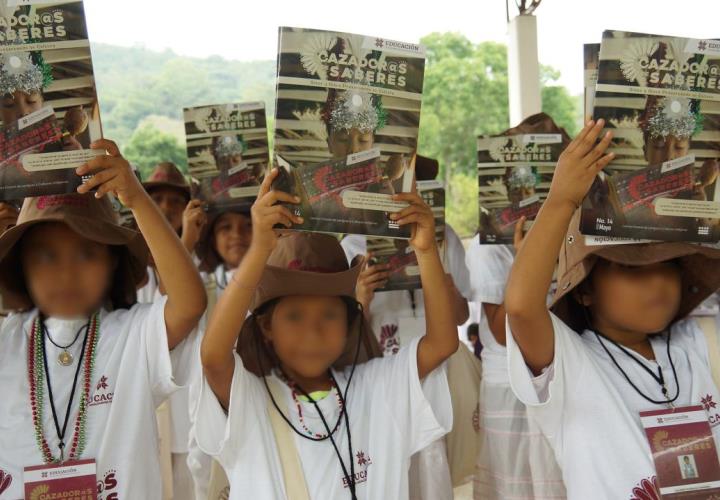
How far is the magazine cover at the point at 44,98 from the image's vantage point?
1.85 meters

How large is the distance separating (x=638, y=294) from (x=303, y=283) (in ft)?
3.30

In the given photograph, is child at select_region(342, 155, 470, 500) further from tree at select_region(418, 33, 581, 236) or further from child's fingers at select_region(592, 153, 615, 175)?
tree at select_region(418, 33, 581, 236)

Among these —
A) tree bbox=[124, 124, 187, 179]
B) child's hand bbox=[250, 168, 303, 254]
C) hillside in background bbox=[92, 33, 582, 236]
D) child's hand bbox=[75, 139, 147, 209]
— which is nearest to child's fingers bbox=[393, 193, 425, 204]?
child's hand bbox=[250, 168, 303, 254]

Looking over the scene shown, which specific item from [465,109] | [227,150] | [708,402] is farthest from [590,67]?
[465,109]

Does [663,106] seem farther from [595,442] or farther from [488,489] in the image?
[488,489]

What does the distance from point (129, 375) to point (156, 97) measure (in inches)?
1089

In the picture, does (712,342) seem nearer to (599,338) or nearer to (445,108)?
(599,338)

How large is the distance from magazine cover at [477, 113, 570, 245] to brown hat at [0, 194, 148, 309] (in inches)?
52.2

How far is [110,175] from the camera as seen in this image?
6.46ft

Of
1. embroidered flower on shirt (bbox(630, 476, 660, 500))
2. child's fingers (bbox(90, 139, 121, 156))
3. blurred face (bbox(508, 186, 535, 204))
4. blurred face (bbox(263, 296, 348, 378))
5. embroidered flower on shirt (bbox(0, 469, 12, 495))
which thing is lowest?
embroidered flower on shirt (bbox(630, 476, 660, 500))

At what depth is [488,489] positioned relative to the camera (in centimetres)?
308

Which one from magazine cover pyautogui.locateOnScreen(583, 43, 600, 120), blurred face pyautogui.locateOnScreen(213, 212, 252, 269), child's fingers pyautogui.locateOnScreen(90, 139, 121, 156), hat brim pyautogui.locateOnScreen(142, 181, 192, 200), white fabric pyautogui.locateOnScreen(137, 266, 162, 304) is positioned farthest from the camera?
hat brim pyautogui.locateOnScreen(142, 181, 192, 200)

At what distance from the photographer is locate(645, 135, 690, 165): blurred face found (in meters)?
1.97

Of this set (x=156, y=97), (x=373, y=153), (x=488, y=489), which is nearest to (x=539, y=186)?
(x=373, y=153)
